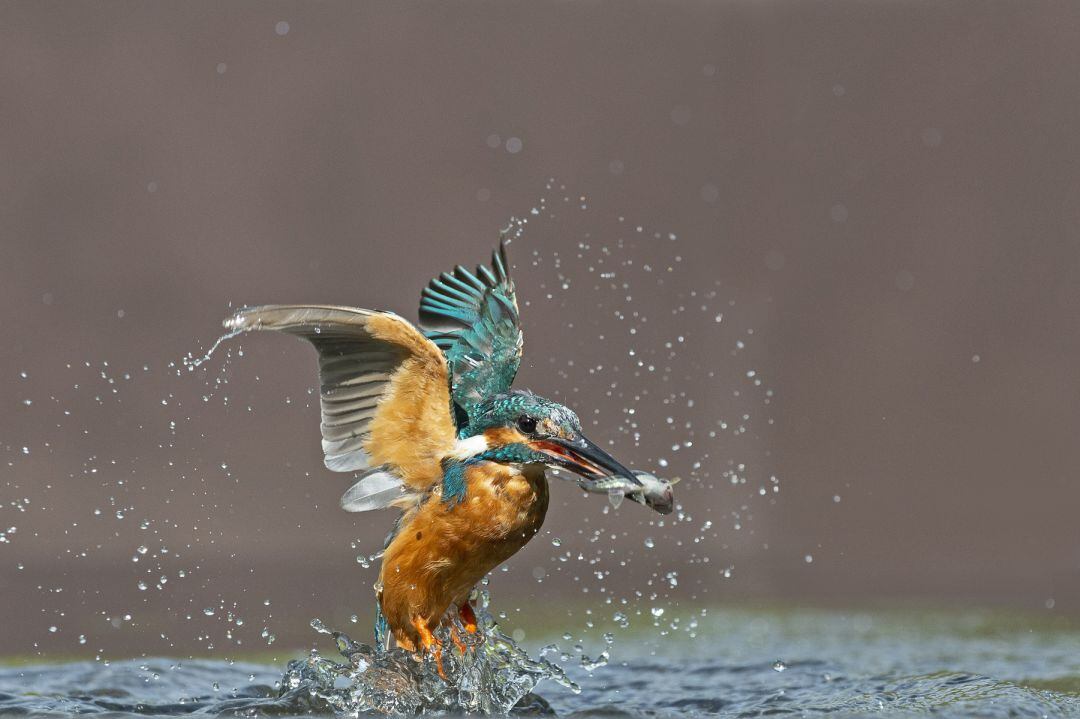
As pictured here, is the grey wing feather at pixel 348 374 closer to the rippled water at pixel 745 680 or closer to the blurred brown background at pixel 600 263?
the rippled water at pixel 745 680

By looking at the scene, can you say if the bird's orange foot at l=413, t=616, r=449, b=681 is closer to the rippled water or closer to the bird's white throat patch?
the rippled water

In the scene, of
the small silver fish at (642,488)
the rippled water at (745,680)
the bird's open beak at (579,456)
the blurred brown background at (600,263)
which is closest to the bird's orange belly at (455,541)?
the bird's open beak at (579,456)

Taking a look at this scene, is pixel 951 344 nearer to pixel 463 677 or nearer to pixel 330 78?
pixel 330 78

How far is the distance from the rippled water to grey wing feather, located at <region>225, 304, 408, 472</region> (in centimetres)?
66

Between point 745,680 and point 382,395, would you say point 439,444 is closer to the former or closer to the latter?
point 382,395

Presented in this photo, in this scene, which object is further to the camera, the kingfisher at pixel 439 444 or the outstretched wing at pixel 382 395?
the outstretched wing at pixel 382 395

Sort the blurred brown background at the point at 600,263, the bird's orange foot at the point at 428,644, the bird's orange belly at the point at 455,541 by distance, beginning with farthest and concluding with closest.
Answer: the blurred brown background at the point at 600,263
the bird's orange foot at the point at 428,644
the bird's orange belly at the point at 455,541

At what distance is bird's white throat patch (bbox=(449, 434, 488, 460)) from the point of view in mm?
4055

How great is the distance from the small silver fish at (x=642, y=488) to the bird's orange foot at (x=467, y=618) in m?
0.78

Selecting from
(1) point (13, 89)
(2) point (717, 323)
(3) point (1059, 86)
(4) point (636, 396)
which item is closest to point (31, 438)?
(1) point (13, 89)

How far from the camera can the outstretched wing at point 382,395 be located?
13.4 ft

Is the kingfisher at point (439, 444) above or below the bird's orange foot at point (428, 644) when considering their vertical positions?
above

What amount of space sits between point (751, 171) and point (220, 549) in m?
3.97

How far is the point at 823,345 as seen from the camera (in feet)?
29.8
